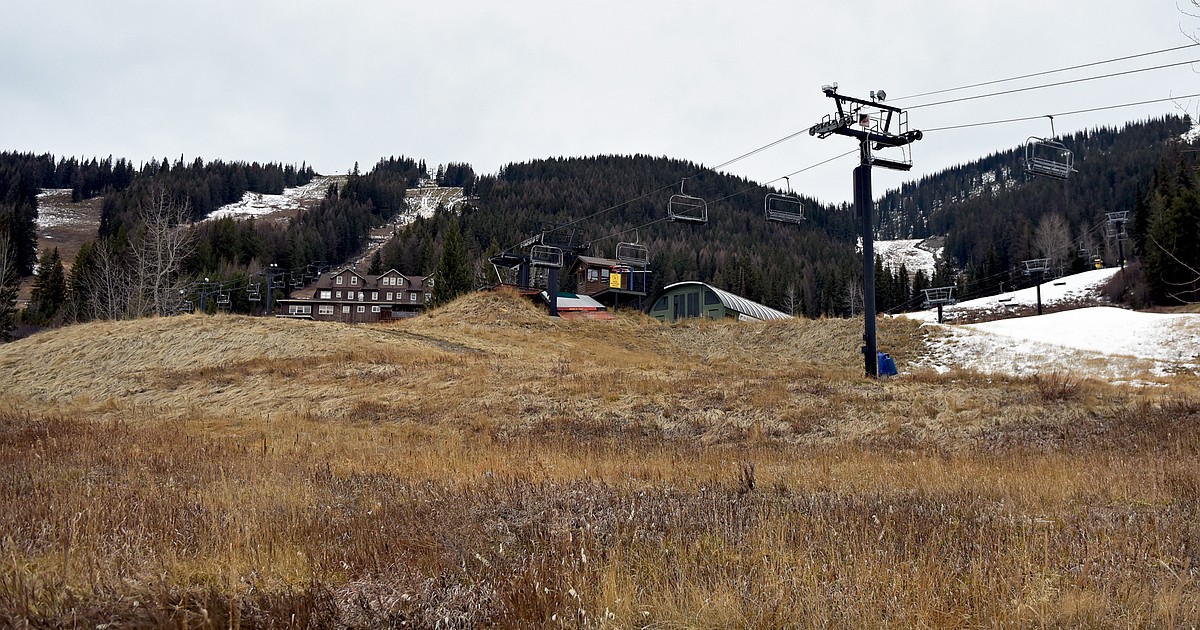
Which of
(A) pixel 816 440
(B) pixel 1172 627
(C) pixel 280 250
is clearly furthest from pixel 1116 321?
(C) pixel 280 250

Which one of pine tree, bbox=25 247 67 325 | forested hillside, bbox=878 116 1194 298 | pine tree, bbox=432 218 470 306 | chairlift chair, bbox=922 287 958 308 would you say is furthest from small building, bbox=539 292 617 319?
forested hillside, bbox=878 116 1194 298

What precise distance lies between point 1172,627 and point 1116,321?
1757 inches

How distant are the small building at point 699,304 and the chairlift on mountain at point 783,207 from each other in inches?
1268

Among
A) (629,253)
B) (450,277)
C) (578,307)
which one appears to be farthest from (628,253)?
(450,277)

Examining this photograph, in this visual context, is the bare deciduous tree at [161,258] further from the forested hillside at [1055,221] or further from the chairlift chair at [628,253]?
the forested hillside at [1055,221]

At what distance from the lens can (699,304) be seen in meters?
60.6

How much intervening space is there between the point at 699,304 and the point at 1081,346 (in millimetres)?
30314

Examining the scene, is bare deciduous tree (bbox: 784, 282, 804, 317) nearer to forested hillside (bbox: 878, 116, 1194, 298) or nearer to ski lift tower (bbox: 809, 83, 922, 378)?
forested hillside (bbox: 878, 116, 1194, 298)

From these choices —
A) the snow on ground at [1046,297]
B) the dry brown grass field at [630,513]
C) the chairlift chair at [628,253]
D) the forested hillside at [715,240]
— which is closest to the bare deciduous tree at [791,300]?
the forested hillside at [715,240]

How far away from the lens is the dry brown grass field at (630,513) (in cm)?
411

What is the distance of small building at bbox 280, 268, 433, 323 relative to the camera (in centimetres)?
12056

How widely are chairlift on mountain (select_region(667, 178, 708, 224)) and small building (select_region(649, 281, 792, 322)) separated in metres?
29.0

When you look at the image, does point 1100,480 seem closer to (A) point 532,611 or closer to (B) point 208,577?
(A) point 532,611

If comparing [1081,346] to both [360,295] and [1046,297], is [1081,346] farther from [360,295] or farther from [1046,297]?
[360,295]
